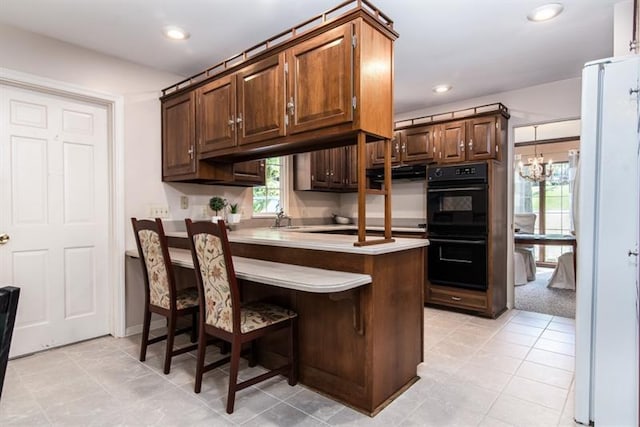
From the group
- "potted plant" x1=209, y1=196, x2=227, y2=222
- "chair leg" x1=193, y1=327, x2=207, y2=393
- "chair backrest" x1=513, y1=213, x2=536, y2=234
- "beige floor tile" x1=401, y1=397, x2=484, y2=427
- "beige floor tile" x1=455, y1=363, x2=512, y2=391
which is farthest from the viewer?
"chair backrest" x1=513, y1=213, x2=536, y2=234

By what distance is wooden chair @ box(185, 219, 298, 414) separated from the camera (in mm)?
1958

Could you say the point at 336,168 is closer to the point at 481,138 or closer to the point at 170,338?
the point at 481,138

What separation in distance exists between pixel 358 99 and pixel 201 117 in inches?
67.7

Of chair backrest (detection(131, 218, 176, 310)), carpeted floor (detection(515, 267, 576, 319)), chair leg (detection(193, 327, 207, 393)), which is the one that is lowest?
carpeted floor (detection(515, 267, 576, 319))

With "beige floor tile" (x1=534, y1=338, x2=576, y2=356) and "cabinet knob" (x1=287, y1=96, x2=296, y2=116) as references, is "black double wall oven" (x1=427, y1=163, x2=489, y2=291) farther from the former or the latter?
"cabinet knob" (x1=287, y1=96, x2=296, y2=116)

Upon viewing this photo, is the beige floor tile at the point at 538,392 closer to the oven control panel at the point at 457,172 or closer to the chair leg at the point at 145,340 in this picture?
the oven control panel at the point at 457,172

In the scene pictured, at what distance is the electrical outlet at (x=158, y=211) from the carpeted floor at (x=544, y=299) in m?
4.23

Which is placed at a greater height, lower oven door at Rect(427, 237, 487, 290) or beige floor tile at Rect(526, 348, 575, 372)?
lower oven door at Rect(427, 237, 487, 290)

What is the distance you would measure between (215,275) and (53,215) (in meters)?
1.89

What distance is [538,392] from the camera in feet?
7.34

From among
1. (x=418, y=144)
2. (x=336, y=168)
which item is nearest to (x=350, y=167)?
(x=336, y=168)

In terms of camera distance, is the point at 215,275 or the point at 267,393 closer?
the point at 215,275

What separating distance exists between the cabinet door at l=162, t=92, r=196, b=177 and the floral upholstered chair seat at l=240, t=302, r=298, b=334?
1.54 meters

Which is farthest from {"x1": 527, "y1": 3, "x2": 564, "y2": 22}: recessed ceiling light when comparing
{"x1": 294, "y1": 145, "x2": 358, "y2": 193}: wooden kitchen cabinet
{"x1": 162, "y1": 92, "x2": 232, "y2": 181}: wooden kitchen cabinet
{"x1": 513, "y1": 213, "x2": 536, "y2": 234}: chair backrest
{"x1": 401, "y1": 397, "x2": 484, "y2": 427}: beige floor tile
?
{"x1": 513, "y1": 213, "x2": 536, "y2": 234}: chair backrest
